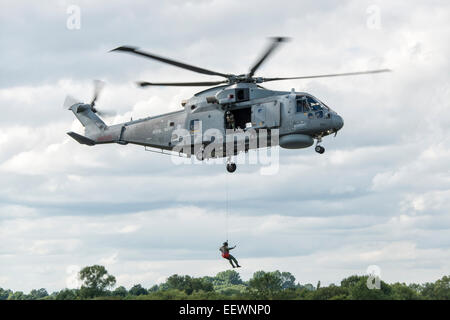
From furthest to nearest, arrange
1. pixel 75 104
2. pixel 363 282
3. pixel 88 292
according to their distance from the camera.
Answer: pixel 363 282 < pixel 88 292 < pixel 75 104

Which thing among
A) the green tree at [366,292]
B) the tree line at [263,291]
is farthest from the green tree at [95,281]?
the green tree at [366,292]

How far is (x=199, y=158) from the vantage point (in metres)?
47.9

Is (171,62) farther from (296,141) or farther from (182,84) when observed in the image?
(296,141)

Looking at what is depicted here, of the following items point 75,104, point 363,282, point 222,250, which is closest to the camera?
point 222,250

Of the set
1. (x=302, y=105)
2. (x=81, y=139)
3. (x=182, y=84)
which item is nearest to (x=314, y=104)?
A: (x=302, y=105)

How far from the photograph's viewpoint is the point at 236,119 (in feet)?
155

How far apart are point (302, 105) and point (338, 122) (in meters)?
2.62

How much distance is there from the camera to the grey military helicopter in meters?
45.1

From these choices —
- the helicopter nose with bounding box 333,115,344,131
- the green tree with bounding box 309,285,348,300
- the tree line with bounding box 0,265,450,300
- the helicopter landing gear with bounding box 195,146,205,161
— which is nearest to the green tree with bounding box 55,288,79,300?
the tree line with bounding box 0,265,450,300
